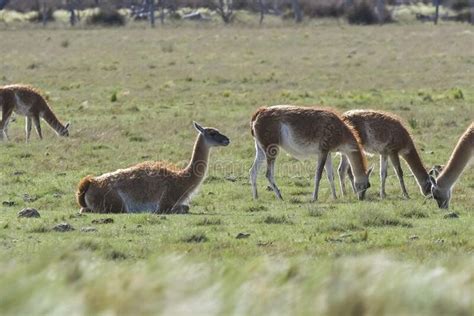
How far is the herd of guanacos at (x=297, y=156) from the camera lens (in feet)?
44.5

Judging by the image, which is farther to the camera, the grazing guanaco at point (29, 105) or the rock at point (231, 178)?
the grazing guanaco at point (29, 105)

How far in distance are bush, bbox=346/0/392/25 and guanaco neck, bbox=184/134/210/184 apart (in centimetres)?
7144

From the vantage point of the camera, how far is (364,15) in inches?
3356

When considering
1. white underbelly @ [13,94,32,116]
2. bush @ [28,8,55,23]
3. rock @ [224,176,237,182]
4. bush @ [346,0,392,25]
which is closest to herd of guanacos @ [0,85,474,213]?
rock @ [224,176,237,182]

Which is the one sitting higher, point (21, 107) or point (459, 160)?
point (459, 160)

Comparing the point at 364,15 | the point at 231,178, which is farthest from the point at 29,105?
the point at 364,15

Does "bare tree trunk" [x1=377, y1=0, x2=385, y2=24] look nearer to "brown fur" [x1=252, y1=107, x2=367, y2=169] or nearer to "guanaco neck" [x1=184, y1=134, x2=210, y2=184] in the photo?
"brown fur" [x1=252, y1=107, x2=367, y2=169]

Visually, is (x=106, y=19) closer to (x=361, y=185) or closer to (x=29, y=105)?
(x=29, y=105)

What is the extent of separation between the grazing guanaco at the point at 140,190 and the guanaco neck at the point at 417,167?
11.4 ft

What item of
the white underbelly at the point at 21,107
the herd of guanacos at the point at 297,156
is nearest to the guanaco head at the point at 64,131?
the white underbelly at the point at 21,107

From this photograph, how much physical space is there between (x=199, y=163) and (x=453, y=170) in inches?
135

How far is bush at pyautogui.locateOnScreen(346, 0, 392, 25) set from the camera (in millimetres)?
84938

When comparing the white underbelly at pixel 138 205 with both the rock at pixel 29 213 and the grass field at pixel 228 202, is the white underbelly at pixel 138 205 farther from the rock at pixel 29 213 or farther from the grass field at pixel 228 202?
the rock at pixel 29 213

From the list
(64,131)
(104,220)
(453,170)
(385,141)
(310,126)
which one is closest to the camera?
(104,220)
